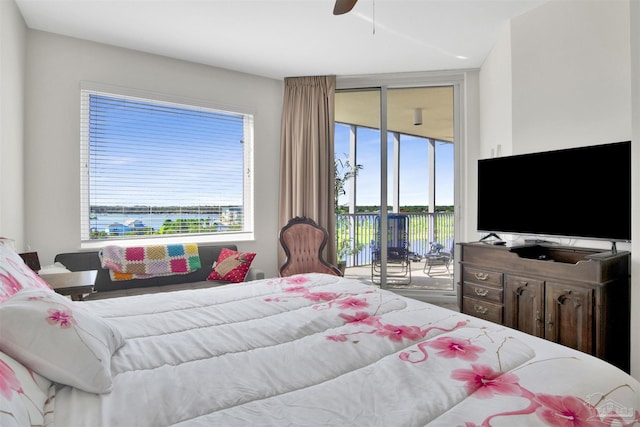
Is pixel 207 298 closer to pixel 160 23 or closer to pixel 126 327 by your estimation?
pixel 126 327

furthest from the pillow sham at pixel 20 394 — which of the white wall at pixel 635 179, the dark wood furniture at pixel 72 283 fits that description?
the white wall at pixel 635 179

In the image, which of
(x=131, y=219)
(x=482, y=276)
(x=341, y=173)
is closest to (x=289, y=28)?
(x=341, y=173)

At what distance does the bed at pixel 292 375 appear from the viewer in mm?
805

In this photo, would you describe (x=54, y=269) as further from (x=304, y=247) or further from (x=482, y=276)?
(x=482, y=276)

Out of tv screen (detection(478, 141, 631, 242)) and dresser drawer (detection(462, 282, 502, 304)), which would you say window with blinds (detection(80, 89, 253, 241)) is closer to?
dresser drawer (detection(462, 282, 502, 304))

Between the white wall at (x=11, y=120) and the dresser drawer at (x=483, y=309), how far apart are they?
3.51 meters

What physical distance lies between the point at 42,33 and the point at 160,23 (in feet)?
3.52

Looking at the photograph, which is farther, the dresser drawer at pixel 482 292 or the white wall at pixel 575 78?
the dresser drawer at pixel 482 292

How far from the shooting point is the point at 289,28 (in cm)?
311

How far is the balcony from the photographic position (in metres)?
4.47

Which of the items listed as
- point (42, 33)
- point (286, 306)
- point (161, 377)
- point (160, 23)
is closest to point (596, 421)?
point (161, 377)

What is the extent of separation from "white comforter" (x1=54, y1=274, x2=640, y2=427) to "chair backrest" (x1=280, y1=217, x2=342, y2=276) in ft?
7.42

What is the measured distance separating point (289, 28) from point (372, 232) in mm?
2522

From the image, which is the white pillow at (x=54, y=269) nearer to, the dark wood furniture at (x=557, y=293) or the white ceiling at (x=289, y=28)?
the white ceiling at (x=289, y=28)
